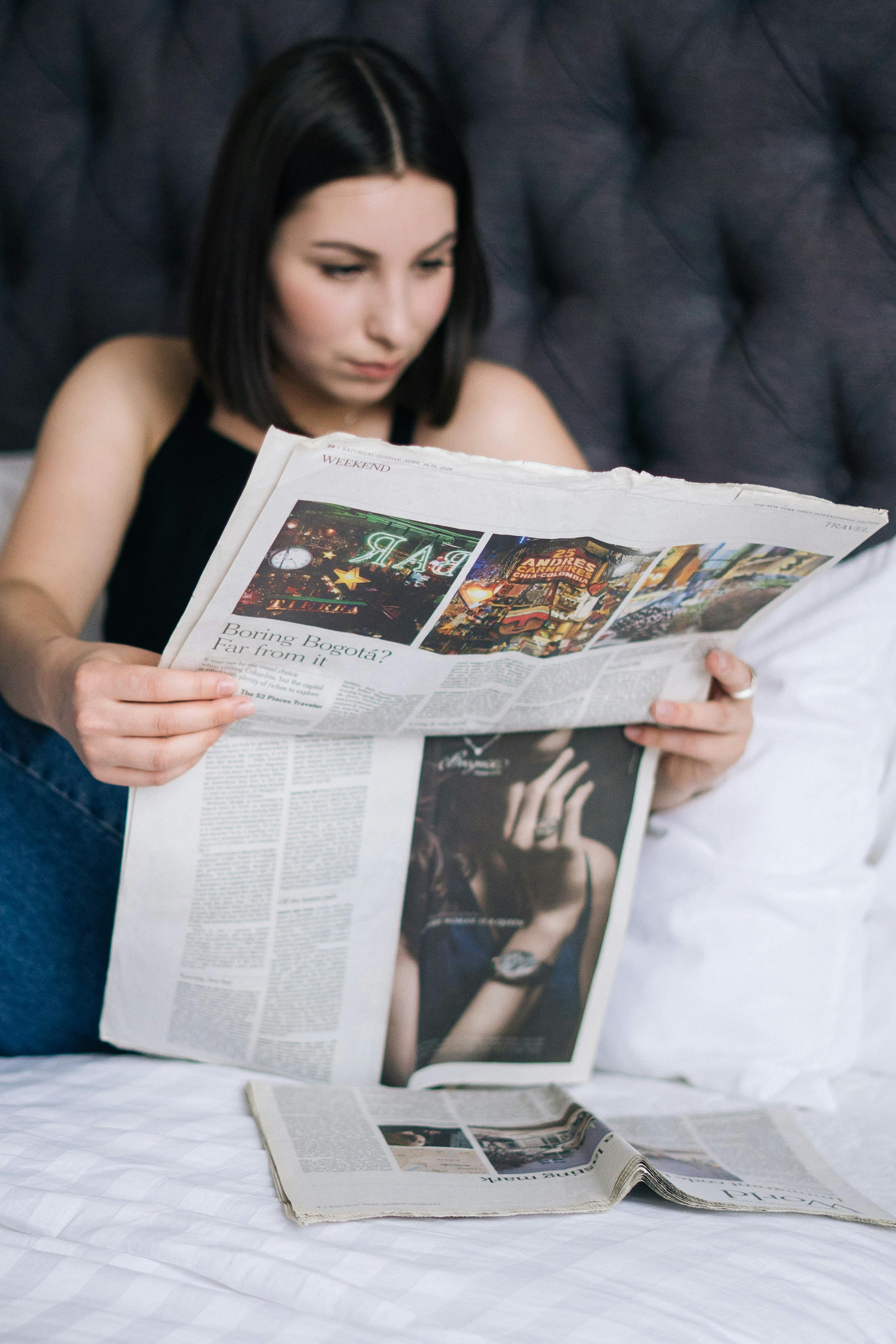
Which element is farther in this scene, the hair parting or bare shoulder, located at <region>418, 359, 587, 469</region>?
bare shoulder, located at <region>418, 359, 587, 469</region>

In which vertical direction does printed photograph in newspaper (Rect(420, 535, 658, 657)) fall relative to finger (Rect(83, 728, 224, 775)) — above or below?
above

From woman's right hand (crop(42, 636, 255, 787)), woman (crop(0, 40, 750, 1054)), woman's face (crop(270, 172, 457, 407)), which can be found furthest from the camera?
woman's face (crop(270, 172, 457, 407))

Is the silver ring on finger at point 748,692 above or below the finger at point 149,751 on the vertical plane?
above

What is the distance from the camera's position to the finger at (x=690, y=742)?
730 millimetres

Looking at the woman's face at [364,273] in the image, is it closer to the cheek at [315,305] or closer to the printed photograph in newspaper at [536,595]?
the cheek at [315,305]

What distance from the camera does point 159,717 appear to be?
0.55 meters

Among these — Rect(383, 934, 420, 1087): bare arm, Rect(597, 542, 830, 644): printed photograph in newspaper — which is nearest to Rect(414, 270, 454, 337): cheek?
Rect(597, 542, 830, 644): printed photograph in newspaper

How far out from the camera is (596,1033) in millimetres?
746

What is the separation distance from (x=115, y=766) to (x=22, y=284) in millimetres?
983

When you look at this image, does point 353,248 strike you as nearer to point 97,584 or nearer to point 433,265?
point 433,265

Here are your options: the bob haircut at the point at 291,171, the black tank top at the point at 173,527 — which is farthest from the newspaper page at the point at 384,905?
the bob haircut at the point at 291,171

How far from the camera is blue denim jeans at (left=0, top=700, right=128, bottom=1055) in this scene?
68 centimetres

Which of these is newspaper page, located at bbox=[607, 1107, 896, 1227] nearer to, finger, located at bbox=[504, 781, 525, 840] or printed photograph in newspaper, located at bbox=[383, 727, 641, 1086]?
printed photograph in newspaper, located at bbox=[383, 727, 641, 1086]

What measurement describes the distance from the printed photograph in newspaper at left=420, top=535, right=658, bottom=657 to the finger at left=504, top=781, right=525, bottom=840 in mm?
126
